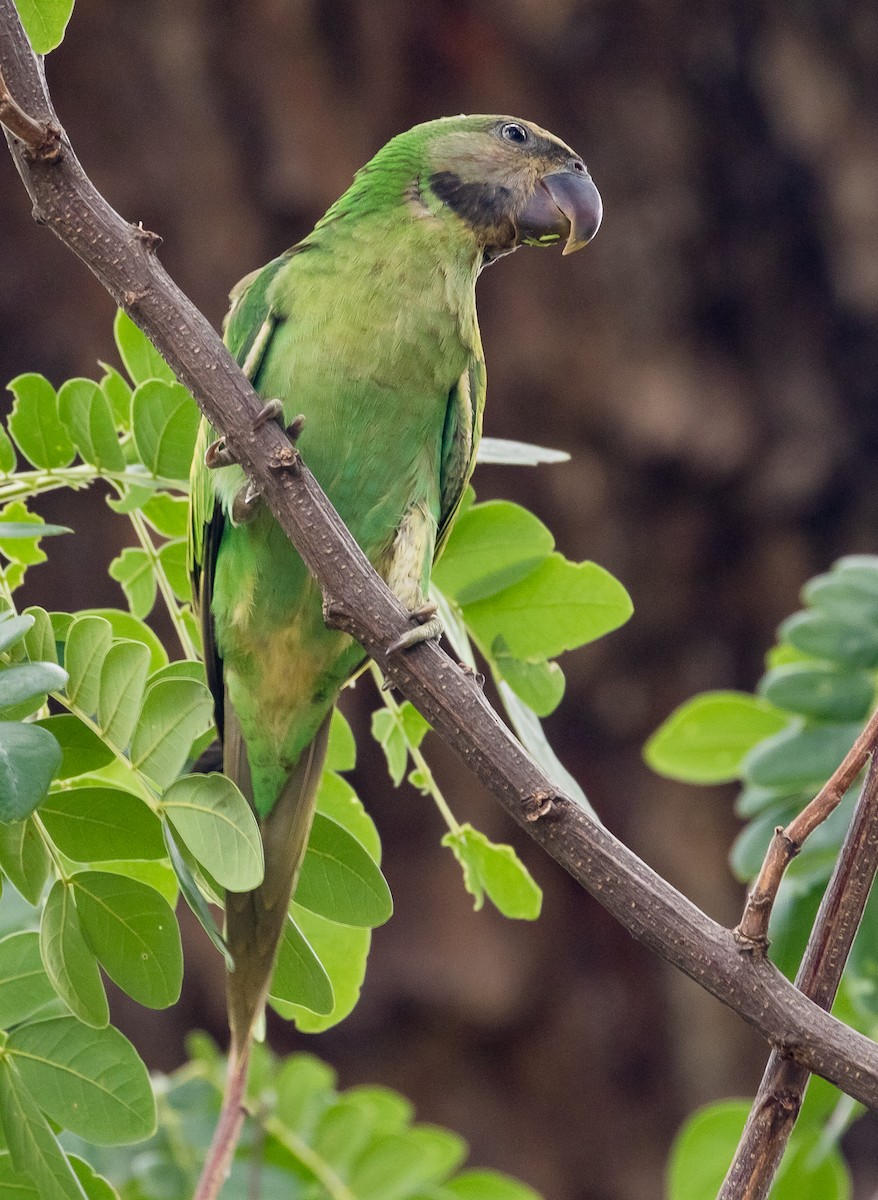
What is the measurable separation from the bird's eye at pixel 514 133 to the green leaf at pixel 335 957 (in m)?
1.38

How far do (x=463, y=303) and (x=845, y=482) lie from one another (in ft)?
9.80

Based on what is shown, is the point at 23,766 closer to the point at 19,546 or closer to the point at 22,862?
the point at 22,862

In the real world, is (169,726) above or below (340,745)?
above

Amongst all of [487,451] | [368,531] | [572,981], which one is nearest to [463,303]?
Result: [487,451]

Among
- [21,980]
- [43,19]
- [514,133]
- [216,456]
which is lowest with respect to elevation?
[21,980]

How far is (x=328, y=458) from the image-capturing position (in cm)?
195

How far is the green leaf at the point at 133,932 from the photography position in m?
1.38

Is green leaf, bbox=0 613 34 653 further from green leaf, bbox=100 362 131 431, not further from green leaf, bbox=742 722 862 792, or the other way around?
green leaf, bbox=742 722 862 792

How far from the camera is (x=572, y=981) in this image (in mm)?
4891

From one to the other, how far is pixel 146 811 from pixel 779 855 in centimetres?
68

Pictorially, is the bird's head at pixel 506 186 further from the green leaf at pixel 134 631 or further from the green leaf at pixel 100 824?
the green leaf at pixel 100 824

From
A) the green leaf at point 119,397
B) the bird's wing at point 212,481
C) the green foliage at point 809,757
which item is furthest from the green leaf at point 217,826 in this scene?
the green foliage at point 809,757

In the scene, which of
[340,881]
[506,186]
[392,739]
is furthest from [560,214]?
[340,881]

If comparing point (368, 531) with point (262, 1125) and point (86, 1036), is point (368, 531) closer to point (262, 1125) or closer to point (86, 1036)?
point (86, 1036)
